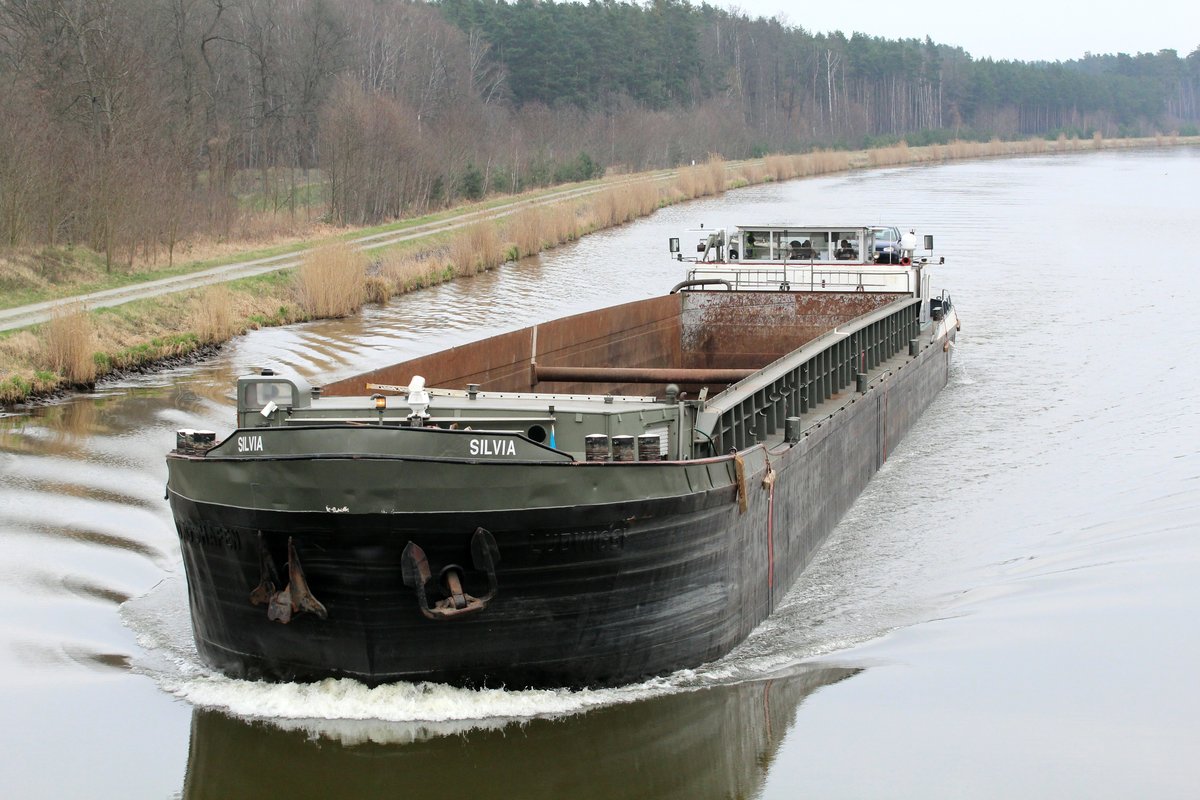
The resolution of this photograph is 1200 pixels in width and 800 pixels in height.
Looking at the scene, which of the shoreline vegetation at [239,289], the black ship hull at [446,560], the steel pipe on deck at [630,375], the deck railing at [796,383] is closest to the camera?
the black ship hull at [446,560]

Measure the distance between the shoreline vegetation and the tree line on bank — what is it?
5.42ft

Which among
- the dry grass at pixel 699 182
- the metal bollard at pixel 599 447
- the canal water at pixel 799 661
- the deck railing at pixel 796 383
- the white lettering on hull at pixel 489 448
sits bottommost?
the canal water at pixel 799 661

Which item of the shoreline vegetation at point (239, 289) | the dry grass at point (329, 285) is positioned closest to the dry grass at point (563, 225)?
the shoreline vegetation at point (239, 289)

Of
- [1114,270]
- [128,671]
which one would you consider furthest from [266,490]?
[1114,270]

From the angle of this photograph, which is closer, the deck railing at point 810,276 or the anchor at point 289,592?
the anchor at point 289,592

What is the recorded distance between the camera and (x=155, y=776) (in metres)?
9.16

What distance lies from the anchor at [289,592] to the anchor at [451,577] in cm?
67

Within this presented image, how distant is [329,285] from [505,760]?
2066 centimetres

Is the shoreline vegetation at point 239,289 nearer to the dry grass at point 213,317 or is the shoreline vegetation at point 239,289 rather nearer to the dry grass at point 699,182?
the dry grass at point 213,317

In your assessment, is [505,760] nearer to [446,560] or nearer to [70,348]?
[446,560]

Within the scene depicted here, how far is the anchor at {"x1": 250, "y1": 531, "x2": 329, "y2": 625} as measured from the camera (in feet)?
28.6

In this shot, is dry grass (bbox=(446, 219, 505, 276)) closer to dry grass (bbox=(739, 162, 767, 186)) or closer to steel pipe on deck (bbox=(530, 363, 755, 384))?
steel pipe on deck (bbox=(530, 363, 755, 384))

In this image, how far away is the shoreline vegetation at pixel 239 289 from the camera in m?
20.5

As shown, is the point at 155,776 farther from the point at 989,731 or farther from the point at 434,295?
the point at 434,295
